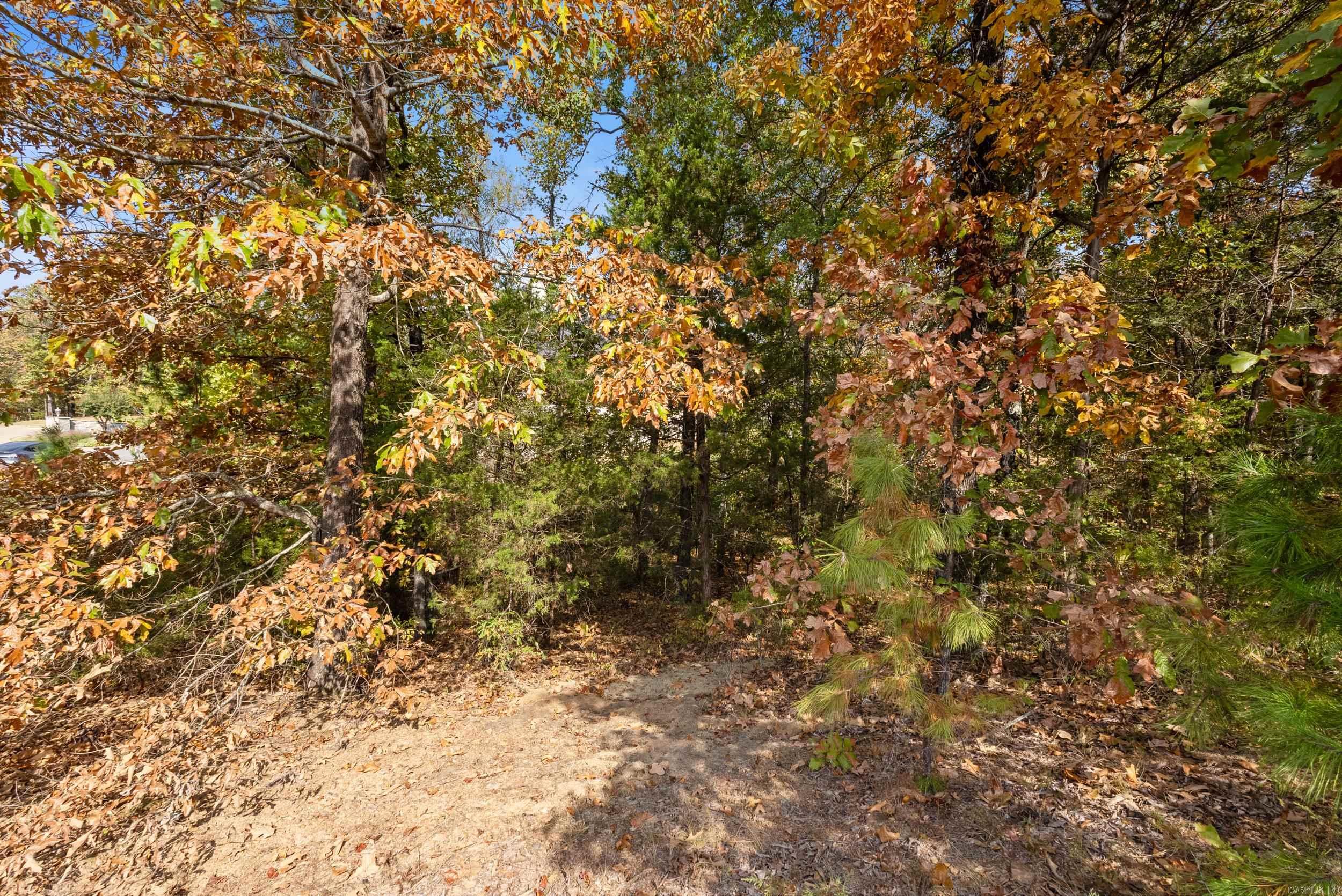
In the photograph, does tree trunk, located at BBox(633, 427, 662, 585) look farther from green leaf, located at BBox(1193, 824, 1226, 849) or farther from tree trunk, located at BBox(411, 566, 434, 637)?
green leaf, located at BBox(1193, 824, 1226, 849)

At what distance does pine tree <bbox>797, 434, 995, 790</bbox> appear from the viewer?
9.89ft

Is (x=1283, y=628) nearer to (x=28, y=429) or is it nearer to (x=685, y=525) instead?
(x=685, y=525)

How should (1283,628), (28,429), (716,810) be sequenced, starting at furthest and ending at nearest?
1. (28,429)
2. (716,810)
3. (1283,628)

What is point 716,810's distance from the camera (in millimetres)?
4309

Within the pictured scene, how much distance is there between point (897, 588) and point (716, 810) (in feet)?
8.60

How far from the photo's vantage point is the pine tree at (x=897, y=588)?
9.89 feet

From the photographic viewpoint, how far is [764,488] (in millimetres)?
10867

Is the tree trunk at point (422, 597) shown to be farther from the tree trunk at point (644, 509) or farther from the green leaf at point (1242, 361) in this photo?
the green leaf at point (1242, 361)

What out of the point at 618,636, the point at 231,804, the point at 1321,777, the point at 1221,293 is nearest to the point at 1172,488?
the point at 1221,293

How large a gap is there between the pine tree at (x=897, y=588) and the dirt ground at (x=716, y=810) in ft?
3.62

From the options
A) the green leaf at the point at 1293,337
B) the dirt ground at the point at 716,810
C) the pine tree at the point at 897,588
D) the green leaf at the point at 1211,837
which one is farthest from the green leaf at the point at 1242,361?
the green leaf at the point at 1211,837

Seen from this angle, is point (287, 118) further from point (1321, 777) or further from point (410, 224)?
point (1321, 777)

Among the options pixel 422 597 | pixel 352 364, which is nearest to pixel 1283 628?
pixel 352 364

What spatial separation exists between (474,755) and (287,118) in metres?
6.57
